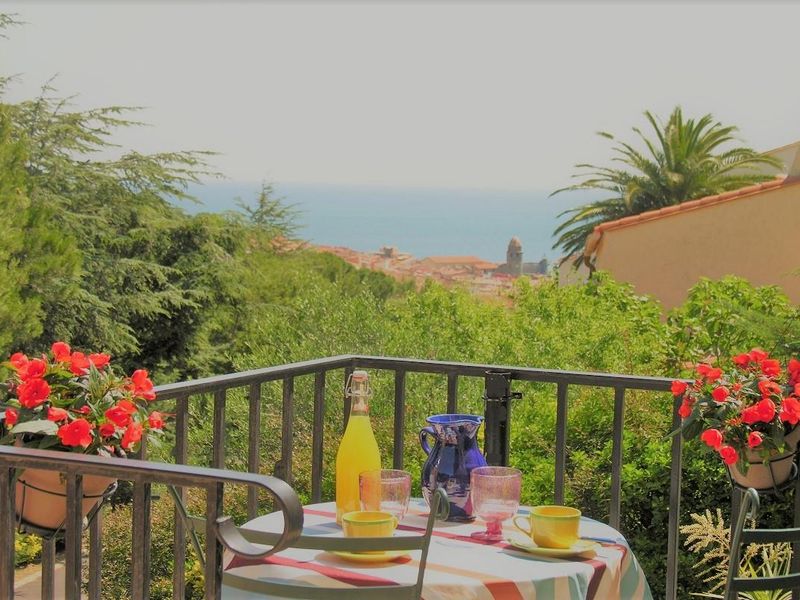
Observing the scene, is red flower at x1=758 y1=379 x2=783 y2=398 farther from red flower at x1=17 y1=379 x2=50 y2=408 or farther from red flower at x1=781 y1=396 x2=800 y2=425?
red flower at x1=17 y1=379 x2=50 y2=408

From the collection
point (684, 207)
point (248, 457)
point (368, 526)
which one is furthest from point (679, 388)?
point (684, 207)

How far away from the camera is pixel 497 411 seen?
9.73ft

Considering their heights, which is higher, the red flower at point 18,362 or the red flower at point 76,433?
the red flower at point 18,362

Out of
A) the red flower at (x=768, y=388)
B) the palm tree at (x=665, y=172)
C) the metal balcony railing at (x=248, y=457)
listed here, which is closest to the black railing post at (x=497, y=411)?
the metal balcony railing at (x=248, y=457)

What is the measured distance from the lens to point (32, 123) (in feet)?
82.0

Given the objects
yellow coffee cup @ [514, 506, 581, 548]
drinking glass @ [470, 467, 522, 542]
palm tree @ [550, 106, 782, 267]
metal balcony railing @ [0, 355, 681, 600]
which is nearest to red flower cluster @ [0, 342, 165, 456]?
metal balcony railing @ [0, 355, 681, 600]

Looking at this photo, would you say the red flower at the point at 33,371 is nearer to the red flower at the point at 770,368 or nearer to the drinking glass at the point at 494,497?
the drinking glass at the point at 494,497

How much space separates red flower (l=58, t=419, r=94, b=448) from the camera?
1.90 meters

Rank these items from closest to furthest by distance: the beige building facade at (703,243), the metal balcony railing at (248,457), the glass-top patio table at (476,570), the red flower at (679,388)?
the metal balcony railing at (248,457) < the glass-top patio table at (476,570) < the red flower at (679,388) < the beige building facade at (703,243)

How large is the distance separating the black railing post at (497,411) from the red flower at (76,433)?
1.33 metres

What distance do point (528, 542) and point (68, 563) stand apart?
2.80 ft

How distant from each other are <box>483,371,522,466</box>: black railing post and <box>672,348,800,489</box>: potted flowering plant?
52 centimetres

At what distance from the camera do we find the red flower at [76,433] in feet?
6.23

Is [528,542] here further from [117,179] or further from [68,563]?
[117,179]
